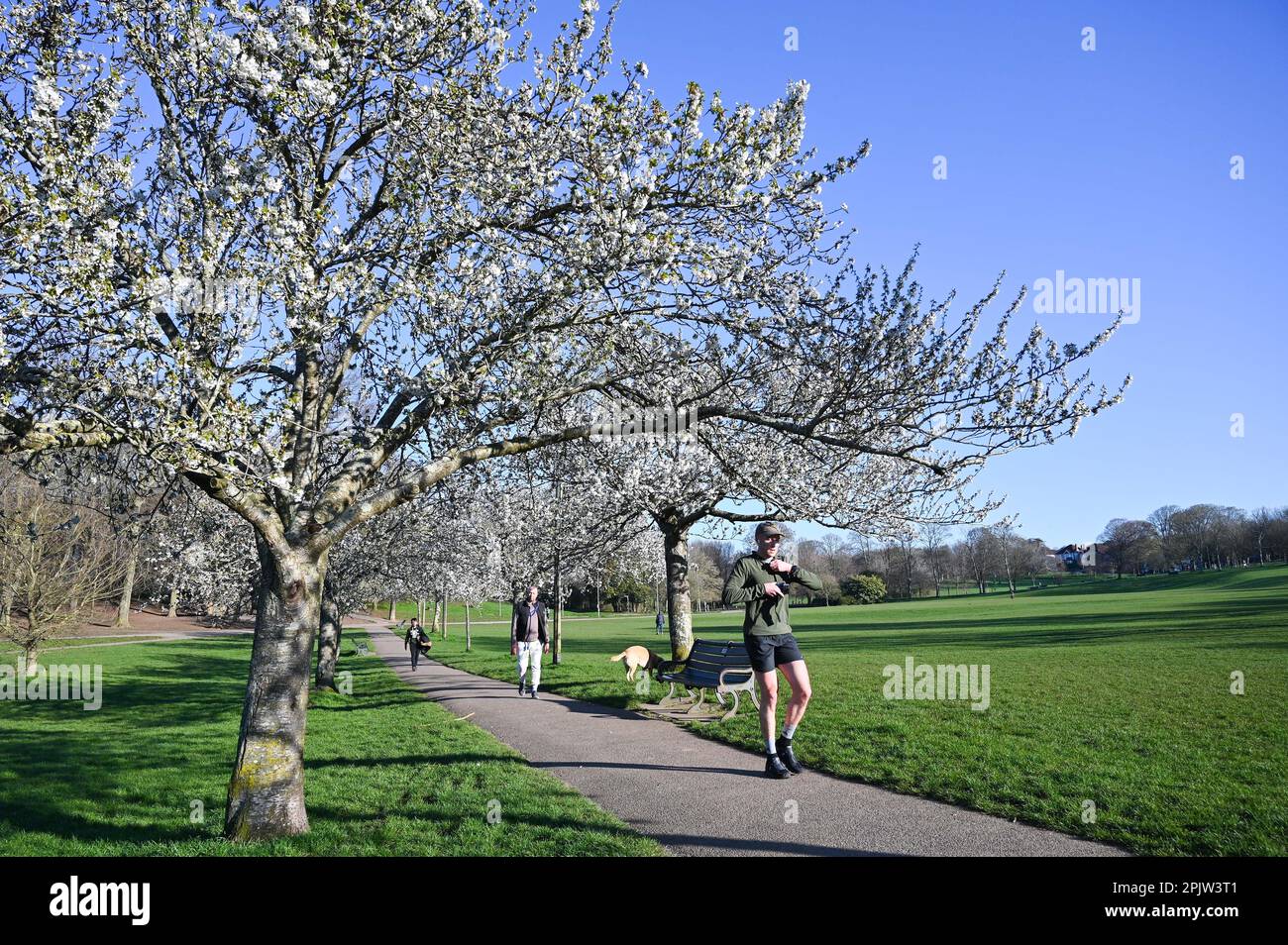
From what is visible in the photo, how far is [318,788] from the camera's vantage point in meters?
6.95

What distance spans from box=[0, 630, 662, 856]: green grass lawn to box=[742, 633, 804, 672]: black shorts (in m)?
1.86

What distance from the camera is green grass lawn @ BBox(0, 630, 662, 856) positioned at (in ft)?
16.9

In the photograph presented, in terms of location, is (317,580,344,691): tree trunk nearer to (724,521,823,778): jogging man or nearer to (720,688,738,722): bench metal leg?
(720,688,738,722): bench metal leg

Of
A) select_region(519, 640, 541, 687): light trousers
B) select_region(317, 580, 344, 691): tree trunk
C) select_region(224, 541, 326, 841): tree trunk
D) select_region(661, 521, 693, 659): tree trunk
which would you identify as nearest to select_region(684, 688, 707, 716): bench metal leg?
select_region(661, 521, 693, 659): tree trunk

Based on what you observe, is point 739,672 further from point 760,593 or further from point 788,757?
point 760,593

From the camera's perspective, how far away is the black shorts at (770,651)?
658 cm

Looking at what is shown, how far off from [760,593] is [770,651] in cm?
51

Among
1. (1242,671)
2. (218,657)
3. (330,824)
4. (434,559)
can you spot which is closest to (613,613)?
(218,657)

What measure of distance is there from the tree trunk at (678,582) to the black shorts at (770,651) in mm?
6593

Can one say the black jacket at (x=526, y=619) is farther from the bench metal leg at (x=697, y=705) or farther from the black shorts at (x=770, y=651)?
the black shorts at (x=770, y=651)

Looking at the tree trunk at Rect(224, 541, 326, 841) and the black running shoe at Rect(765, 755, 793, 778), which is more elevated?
the tree trunk at Rect(224, 541, 326, 841)

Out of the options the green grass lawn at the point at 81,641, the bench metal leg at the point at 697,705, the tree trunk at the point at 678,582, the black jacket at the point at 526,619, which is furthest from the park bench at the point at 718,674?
the green grass lawn at the point at 81,641

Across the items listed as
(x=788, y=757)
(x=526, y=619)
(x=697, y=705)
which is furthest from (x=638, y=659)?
(x=788, y=757)
